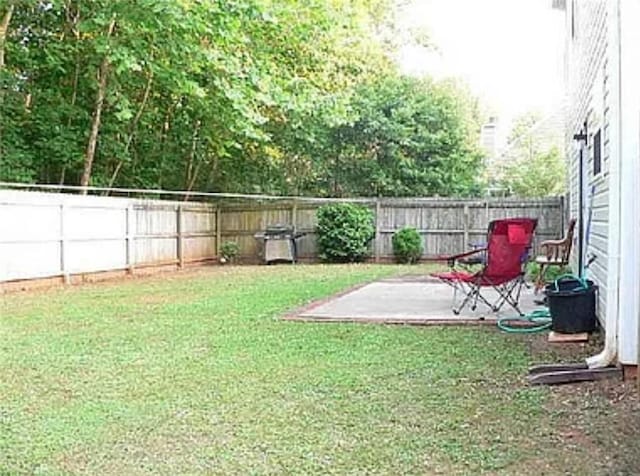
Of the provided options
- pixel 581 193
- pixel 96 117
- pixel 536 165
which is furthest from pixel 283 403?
pixel 536 165

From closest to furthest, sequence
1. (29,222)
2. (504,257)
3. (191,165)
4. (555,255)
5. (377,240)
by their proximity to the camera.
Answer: (504,257) → (555,255) → (29,222) → (377,240) → (191,165)

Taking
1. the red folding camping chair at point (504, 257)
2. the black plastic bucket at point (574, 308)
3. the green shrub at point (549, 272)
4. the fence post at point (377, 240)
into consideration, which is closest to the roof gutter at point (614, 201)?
the black plastic bucket at point (574, 308)

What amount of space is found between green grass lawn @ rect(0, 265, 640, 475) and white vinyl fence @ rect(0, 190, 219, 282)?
3447mm

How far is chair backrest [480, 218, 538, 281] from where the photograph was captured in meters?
7.41

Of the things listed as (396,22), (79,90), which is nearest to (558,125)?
(396,22)

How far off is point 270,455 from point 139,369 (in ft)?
6.79

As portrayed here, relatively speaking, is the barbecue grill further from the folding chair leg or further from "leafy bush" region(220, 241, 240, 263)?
the folding chair leg

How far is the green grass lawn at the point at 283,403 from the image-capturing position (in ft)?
10.5

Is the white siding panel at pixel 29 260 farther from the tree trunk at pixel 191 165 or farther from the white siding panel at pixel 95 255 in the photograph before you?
the tree trunk at pixel 191 165

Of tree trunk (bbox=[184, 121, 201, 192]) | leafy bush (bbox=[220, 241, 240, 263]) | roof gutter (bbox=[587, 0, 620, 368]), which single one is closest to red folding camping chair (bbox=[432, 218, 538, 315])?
roof gutter (bbox=[587, 0, 620, 368])

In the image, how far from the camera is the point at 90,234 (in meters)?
12.2

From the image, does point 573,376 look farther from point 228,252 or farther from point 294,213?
point 228,252

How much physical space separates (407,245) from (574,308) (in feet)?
34.1

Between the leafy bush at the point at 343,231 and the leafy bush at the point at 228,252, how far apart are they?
2.08 m
